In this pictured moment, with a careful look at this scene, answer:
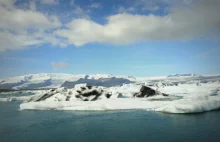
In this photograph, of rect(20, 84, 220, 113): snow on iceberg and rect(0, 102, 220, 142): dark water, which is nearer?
rect(0, 102, 220, 142): dark water

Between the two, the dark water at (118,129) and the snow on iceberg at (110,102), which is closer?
the dark water at (118,129)

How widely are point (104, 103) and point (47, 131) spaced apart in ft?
30.7

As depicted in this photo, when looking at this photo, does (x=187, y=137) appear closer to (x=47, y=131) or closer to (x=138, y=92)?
(x=47, y=131)

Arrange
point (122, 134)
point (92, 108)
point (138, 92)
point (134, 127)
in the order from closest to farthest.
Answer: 1. point (122, 134)
2. point (134, 127)
3. point (92, 108)
4. point (138, 92)

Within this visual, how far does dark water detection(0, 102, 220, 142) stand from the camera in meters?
11.8

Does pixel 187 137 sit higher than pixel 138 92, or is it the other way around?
pixel 138 92

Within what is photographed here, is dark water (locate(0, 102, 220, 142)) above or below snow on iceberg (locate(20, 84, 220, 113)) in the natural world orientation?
below

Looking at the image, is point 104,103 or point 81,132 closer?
point 81,132

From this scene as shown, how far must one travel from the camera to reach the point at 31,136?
41.8ft

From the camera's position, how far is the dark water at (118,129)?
38.6ft

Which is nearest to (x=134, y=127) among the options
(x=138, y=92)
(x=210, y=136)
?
(x=210, y=136)

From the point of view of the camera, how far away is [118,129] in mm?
13922

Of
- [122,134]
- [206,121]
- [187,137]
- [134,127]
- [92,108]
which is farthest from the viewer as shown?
[92,108]

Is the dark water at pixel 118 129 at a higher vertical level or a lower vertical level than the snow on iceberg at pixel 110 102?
lower
